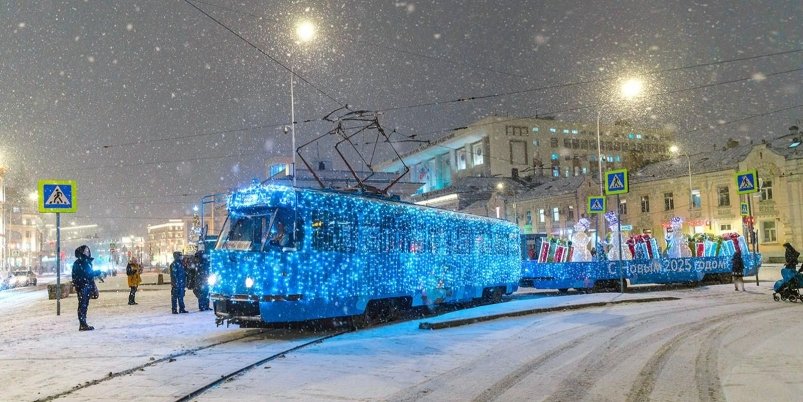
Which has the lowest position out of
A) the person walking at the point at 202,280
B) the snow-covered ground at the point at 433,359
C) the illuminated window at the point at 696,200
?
the snow-covered ground at the point at 433,359

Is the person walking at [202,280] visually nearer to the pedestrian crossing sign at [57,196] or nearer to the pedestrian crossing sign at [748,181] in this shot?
the pedestrian crossing sign at [57,196]

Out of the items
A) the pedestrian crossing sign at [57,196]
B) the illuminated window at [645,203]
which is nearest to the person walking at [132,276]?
the pedestrian crossing sign at [57,196]

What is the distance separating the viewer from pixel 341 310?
14.2 m

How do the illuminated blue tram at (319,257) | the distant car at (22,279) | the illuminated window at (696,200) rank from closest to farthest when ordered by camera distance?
A: the illuminated blue tram at (319,257) → the distant car at (22,279) → the illuminated window at (696,200)

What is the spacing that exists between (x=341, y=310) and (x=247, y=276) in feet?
7.64

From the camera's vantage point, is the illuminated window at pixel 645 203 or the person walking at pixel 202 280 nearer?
the person walking at pixel 202 280

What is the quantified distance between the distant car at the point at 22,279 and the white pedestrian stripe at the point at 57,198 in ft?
136

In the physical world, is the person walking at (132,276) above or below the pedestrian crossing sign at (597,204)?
below

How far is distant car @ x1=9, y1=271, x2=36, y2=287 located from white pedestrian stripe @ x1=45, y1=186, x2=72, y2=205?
136 ft

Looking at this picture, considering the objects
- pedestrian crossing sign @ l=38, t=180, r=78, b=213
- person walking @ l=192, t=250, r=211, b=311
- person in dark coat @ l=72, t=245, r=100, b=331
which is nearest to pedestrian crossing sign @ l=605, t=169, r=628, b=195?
person walking @ l=192, t=250, r=211, b=311

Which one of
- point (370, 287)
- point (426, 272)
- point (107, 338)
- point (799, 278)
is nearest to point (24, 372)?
point (107, 338)

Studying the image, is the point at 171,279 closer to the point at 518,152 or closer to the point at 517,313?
the point at 517,313

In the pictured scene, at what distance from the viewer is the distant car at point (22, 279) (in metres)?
53.6

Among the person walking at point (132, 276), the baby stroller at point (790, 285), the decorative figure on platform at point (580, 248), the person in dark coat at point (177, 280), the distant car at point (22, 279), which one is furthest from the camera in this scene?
the distant car at point (22, 279)
